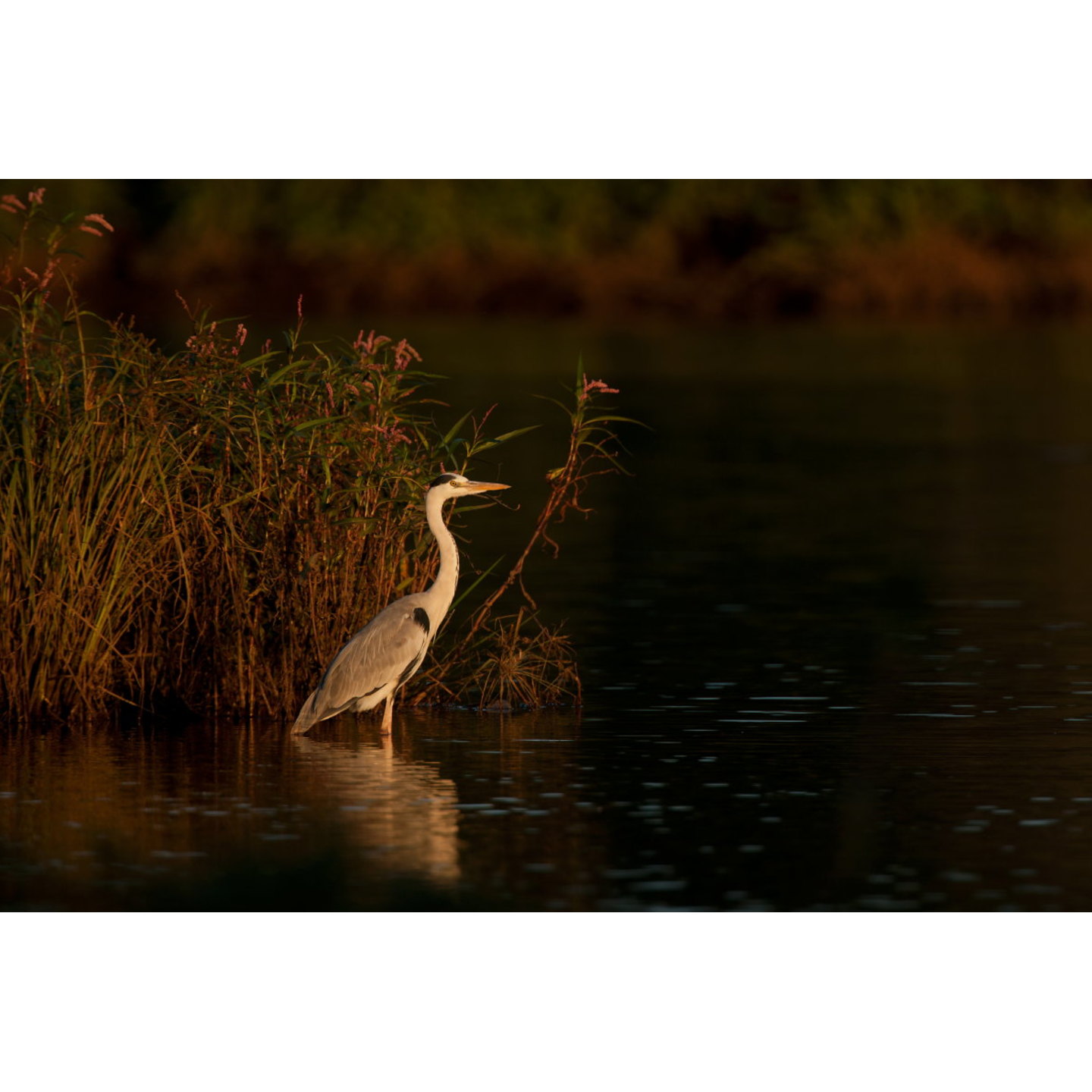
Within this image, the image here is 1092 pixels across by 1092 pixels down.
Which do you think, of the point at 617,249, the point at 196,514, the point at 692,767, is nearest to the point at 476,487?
the point at 196,514

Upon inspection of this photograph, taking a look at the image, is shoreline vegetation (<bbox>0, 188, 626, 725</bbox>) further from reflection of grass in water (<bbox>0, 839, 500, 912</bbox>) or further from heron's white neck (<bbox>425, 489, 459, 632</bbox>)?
reflection of grass in water (<bbox>0, 839, 500, 912</bbox>)

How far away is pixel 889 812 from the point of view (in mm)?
10859

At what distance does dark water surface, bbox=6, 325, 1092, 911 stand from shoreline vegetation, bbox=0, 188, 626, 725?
1.35ft

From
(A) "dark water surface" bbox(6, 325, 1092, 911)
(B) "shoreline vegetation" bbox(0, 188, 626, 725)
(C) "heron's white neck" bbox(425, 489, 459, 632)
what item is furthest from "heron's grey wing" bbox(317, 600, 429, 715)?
(B) "shoreline vegetation" bbox(0, 188, 626, 725)

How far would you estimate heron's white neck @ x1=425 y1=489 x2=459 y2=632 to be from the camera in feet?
42.1

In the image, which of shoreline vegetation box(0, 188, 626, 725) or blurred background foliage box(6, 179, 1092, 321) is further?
blurred background foliage box(6, 179, 1092, 321)

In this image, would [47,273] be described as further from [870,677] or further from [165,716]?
[870,677]

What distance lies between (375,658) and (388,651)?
0.07 metres

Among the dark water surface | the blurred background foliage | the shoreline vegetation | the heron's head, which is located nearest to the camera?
A: the dark water surface

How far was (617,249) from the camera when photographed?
67.6 m

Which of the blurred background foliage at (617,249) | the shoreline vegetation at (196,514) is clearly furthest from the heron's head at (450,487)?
the blurred background foliage at (617,249)

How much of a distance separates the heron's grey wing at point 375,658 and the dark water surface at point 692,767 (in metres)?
0.29

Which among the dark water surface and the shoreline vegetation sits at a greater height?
the shoreline vegetation

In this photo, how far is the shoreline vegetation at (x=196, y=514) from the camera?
12.7 metres
